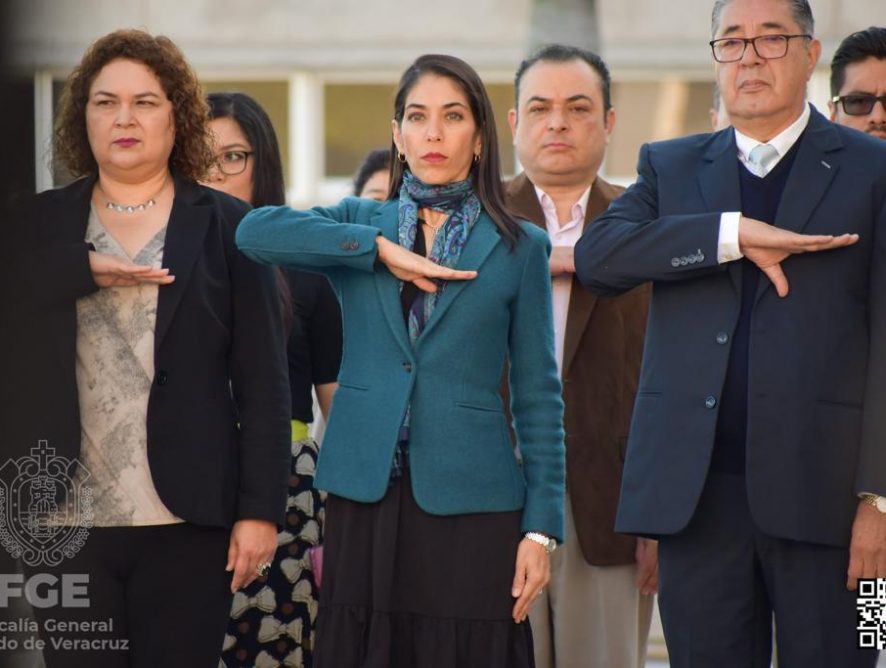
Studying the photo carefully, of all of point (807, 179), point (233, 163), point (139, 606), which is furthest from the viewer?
point (233, 163)

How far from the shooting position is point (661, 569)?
4.23 metres

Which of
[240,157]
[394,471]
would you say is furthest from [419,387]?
[240,157]

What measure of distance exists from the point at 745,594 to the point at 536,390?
0.72 meters

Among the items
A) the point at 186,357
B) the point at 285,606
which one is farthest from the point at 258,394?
the point at 285,606

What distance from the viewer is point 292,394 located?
5344 mm

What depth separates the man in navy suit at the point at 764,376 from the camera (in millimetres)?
4012

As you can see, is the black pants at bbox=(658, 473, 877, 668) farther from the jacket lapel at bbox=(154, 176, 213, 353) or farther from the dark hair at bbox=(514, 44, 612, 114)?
the dark hair at bbox=(514, 44, 612, 114)

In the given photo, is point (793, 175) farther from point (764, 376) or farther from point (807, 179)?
point (764, 376)

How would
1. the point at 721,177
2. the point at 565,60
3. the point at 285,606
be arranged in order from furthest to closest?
the point at 565,60, the point at 285,606, the point at 721,177

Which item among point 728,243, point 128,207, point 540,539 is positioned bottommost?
point 540,539

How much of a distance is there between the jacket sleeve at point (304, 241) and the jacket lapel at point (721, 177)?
0.89 m

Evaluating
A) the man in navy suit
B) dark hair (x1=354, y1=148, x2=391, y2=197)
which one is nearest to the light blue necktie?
the man in navy suit

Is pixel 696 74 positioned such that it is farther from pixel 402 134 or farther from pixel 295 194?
pixel 402 134

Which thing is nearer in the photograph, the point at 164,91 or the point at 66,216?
the point at 66,216
